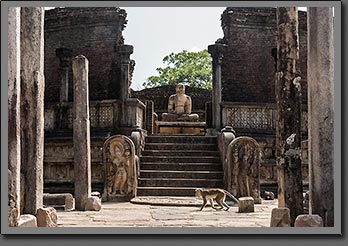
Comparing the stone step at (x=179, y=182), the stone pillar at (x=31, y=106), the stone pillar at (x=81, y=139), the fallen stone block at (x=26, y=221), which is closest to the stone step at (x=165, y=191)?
the stone step at (x=179, y=182)

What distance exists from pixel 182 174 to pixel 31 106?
6.46m

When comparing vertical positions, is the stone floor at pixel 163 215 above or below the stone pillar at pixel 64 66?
below

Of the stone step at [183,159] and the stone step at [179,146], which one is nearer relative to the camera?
the stone step at [183,159]

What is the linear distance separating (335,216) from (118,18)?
15.6 metres

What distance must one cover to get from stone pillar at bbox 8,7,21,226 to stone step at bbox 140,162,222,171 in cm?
787

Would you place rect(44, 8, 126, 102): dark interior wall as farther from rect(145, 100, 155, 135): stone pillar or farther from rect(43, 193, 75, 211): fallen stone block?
rect(43, 193, 75, 211): fallen stone block

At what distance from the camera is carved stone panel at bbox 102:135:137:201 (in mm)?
11977

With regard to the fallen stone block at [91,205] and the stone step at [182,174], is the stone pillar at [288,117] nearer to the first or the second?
the fallen stone block at [91,205]

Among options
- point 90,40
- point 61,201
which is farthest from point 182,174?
point 90,40

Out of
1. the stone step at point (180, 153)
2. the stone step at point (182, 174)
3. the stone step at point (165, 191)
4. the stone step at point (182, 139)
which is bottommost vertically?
the stone step at point (165, 191)

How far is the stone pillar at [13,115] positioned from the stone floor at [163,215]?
2.04m

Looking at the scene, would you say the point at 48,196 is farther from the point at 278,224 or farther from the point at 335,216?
the point at 335,216

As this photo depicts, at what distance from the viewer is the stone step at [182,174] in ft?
42.3

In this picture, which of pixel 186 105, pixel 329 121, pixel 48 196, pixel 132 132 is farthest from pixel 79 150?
pixel 186 105
